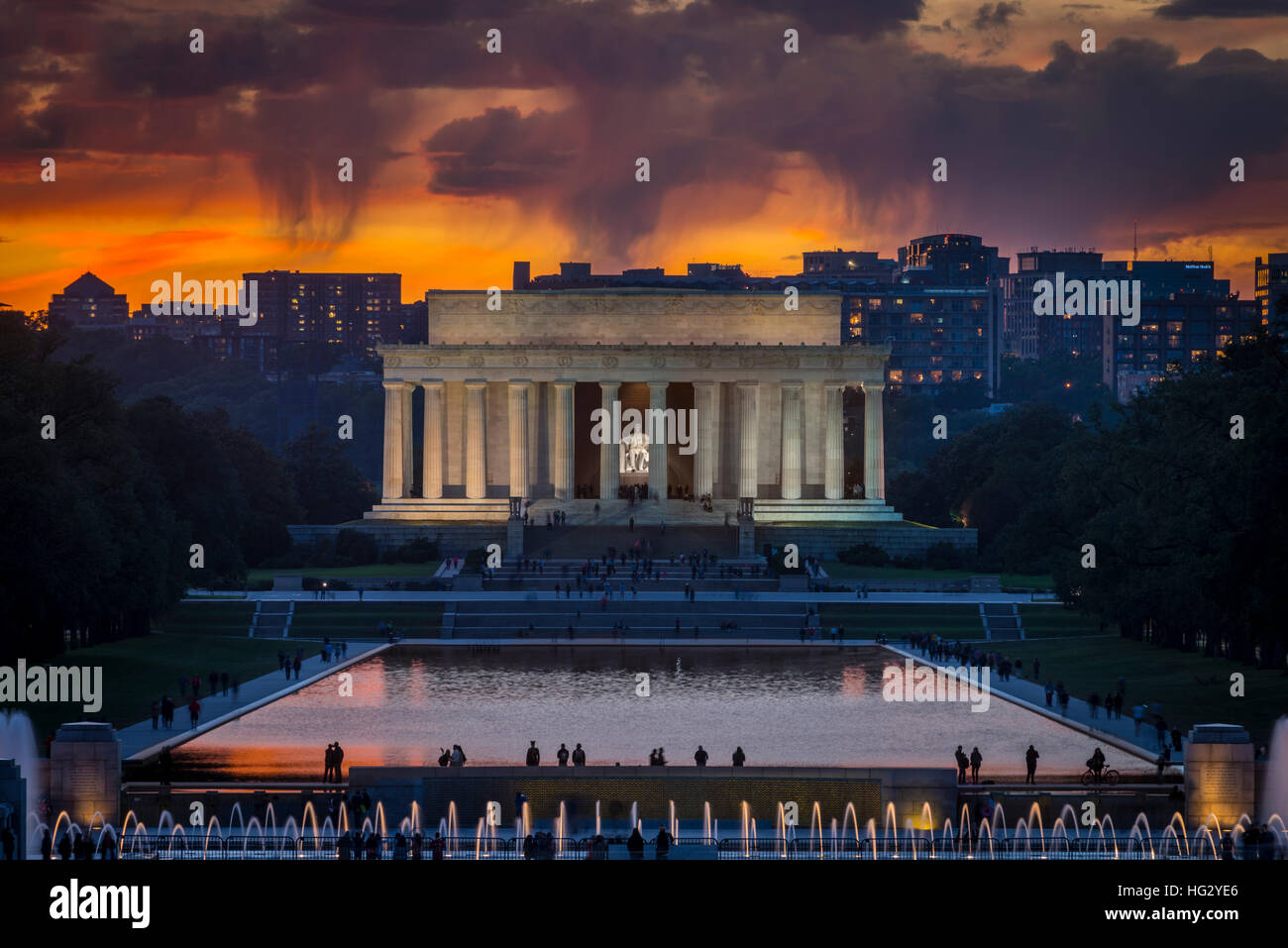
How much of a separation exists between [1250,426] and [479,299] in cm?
7479

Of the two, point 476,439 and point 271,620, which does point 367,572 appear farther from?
point 476,439

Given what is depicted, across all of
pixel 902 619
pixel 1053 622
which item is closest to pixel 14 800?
pixel 902 619

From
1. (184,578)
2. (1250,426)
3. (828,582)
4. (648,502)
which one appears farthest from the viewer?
(648,502)

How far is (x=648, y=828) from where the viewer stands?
48.7m

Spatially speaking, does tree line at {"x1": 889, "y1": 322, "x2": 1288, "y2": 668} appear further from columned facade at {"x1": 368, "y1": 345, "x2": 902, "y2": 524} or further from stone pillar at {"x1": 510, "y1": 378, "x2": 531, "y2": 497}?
stone pillar at {"x1": 510, "y1": 378, "x2": 531, "y2": 497}

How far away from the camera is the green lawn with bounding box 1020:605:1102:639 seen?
93.2m

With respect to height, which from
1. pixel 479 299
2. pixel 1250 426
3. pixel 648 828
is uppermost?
pixel 479 299

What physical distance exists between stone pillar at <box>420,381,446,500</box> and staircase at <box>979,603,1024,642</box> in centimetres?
4757

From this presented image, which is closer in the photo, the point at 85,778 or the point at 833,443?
the point at 85,778

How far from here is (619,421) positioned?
13475cm

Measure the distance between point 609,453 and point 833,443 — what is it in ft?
48.1

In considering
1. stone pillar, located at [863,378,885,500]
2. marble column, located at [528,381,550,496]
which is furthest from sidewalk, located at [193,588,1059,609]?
marble column, located at [528,381,550,496]
